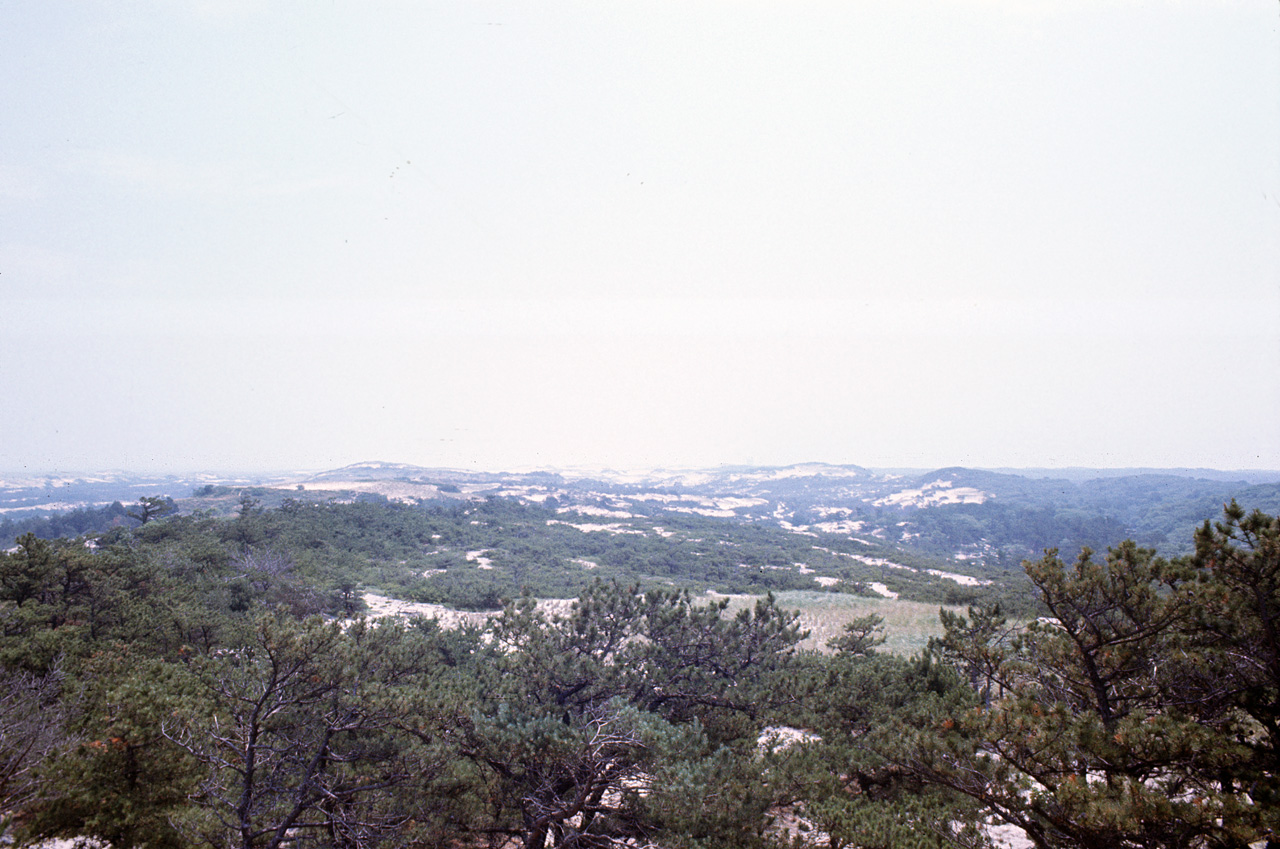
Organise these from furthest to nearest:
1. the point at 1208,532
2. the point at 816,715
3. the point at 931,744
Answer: the point at 816,715, the point at 931,744, the point at 1208,532

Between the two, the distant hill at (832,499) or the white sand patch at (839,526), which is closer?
the distant hill at (832,499)

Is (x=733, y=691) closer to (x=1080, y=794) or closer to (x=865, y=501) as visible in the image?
(x=1080, y=794)

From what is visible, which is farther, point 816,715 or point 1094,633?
point 816,715

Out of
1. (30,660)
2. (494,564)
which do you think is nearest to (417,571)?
(494,564)

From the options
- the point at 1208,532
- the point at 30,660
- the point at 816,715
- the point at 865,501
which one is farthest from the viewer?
the point at 865,501

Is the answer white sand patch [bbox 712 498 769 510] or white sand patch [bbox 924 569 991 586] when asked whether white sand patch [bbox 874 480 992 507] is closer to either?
white sand patch [bbox 712 498 769 510]

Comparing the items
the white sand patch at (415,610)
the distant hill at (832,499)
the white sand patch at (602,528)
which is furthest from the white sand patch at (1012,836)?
the distant hill at (832,499)

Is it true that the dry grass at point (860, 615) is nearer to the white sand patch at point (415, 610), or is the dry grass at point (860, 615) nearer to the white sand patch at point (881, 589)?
the white sand patch at point (881, 589)

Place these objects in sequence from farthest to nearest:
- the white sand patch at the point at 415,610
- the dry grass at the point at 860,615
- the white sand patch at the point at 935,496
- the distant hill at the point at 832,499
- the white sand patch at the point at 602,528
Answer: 1. the white sand patch at the point at 935,496
2. the distant hill at the point at 832,499
3. the white sand patch at the point at 602,528
4. the white sand patch at the point at 415,610
5. the dry grass at the point at 860,615
